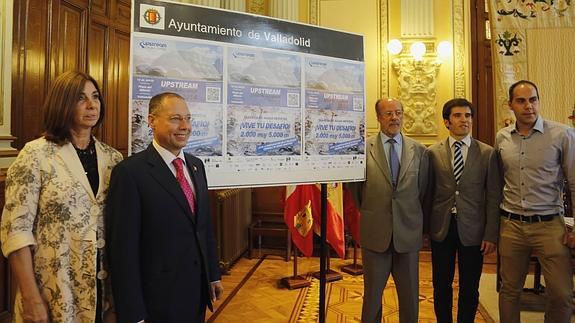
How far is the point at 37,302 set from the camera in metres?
1.30

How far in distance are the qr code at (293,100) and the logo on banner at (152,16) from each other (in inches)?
27.3

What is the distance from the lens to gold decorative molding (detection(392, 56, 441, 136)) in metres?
4.85

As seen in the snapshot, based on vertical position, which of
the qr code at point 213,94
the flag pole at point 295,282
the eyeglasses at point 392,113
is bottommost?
the flag pole at point 295,282

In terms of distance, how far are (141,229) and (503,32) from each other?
3467 millimetres

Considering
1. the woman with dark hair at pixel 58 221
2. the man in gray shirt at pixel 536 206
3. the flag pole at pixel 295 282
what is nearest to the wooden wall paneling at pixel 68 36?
the woman with dark hair at pixel 58 221

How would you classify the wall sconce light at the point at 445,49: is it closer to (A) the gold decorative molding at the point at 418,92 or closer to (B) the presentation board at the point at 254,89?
(A) the gold decorative molding at the point at 418,92

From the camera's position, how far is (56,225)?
1.34m

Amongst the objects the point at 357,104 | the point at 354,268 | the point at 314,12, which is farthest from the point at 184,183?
the point at 314,12

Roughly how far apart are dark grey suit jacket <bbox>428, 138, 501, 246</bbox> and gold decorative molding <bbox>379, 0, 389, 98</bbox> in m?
2.74

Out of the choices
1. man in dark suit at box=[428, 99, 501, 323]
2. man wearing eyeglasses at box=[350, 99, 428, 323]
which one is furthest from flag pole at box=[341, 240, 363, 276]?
man wearing eyeglasses at box=[350, 99, 428, 323]

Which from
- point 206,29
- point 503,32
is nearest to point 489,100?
point 503,32

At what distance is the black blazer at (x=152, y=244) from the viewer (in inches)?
53.1

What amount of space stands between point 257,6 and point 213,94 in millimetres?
3711

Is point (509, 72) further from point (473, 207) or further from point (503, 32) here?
point (473, 207)
